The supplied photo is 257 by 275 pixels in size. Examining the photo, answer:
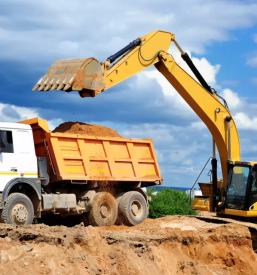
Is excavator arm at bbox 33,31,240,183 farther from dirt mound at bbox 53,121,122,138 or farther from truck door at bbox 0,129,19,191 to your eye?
truck door at bbox 0,129,19,191

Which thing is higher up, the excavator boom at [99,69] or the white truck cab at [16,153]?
the excavator boom at [99,69]

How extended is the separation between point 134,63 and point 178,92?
2169mm

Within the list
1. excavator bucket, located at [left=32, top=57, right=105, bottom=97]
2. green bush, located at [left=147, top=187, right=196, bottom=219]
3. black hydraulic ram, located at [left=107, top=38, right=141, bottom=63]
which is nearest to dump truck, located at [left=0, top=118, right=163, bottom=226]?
excavator bucket, located at [left=32, top=57, right=105, bottom=97]

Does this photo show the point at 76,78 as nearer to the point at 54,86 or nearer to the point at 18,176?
the point at 54,86

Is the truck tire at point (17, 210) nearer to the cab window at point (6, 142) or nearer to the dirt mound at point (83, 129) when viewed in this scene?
the cab window at point (6, 142)

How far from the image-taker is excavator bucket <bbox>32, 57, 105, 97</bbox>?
15.8m

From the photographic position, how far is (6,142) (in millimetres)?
14883

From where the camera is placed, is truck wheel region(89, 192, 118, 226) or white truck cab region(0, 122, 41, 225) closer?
white truck cab region(0, 122, 41, 225)

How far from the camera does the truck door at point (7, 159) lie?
573 inches

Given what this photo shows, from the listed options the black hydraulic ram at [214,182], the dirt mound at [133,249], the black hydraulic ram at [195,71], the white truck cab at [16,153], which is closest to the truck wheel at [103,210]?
the dirt mound at [133,249]

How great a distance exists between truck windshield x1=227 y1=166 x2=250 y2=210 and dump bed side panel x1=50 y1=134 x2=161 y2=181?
2.81 m

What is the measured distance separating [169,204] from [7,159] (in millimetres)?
33722

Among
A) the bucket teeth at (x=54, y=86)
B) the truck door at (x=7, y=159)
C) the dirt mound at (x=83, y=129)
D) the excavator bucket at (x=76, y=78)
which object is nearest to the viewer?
the truck door at (x=7, y=159)

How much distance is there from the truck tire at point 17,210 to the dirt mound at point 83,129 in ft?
10.4
